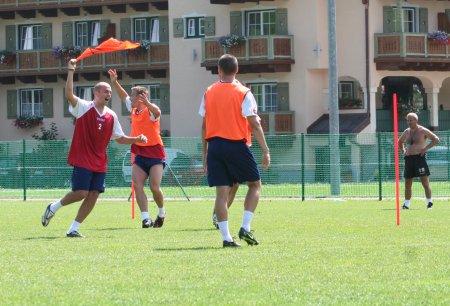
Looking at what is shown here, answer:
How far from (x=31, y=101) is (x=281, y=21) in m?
15.3

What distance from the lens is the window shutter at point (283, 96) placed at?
6109cm

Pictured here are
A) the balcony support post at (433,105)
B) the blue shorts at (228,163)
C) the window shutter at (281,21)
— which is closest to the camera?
the blue shorts at (228,163)

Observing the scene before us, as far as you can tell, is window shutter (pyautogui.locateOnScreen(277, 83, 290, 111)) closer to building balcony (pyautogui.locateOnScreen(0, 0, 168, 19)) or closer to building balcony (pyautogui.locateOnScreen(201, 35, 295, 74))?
building balcony (pyautogui.locateOnScreen(201, 35, 295, 74))

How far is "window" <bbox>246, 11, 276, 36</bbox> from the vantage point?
61.1 meters

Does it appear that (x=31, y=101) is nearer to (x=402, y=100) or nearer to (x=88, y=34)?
(x=88, y=34)

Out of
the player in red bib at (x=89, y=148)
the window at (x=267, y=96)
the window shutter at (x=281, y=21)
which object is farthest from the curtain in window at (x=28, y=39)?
the player in red bib at (x=89, y=148)

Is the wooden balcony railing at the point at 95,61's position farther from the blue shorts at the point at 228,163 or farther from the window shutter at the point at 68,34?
the blue shorts at the point at 228,163

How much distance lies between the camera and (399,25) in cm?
5981

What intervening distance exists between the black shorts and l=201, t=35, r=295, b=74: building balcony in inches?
1254

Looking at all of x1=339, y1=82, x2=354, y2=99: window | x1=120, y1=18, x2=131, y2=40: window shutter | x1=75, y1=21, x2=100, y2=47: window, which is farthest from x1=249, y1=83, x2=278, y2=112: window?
x1=75, y1=21, x2=100, y2=47: window

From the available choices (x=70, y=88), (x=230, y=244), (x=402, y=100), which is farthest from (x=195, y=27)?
(x=230, y=244)

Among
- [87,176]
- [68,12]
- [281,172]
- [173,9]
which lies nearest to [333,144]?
[281,172]

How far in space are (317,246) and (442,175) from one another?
24926mm

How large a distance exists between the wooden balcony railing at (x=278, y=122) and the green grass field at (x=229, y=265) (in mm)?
38712
